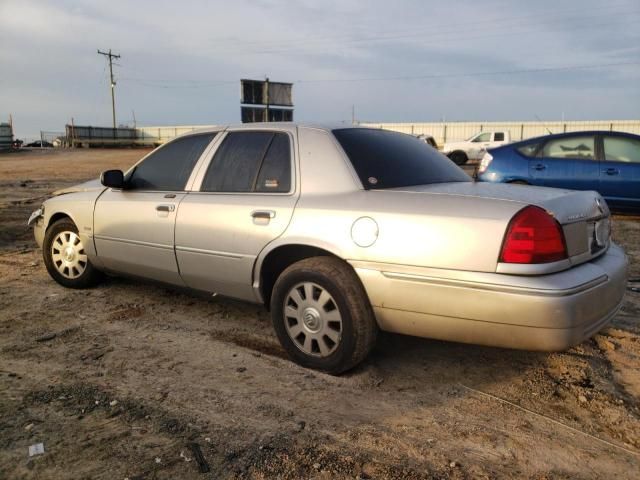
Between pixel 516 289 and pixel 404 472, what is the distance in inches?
39.0

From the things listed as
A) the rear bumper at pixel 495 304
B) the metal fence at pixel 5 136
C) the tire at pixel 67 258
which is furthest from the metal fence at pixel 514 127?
the rear bumper at pixel 495 304

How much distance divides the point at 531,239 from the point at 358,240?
89 cm

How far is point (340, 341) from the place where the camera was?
303cm

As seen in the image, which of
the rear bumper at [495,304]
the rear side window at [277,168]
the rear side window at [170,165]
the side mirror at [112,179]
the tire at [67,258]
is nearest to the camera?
the rear bumper at [495,304]

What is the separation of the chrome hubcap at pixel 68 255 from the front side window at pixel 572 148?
702cm

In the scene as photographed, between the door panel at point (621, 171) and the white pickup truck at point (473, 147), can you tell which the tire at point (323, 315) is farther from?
the white pickup truck at point (473, 147)

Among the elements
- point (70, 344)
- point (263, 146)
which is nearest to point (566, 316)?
point (263, 146)

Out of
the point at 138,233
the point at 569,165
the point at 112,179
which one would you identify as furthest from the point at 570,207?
the point at 569,165

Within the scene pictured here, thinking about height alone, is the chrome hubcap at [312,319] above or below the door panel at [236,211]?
below

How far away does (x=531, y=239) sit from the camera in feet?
8.41

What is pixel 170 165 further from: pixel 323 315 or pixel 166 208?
pixel 323 315

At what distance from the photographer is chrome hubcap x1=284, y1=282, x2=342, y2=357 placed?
10.1 ft

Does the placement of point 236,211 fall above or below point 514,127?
below

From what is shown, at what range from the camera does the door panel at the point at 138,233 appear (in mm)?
3951
